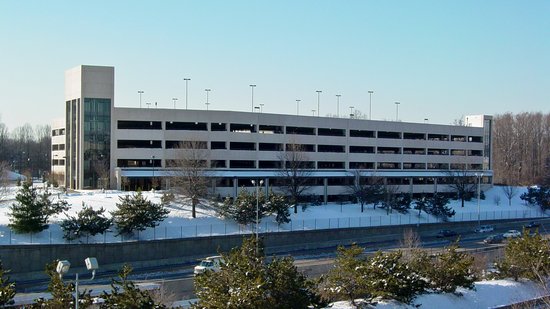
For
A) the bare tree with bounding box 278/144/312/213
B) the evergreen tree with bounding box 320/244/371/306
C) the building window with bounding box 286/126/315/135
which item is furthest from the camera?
the building window with bounding box 286/126/315/135

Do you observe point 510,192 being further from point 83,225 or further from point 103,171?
point 83,225

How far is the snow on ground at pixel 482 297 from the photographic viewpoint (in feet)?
80.6

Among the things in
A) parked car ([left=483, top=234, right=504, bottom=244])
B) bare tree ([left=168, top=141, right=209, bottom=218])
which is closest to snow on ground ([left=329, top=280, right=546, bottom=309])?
parked car ([left=483, top=234, right=504, bottom=244])

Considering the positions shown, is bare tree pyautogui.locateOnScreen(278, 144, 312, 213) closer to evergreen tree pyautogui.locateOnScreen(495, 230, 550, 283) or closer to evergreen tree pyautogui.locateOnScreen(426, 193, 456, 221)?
evergreen tree pyautogui.locateOnScreen(426, 193, 456, 221)

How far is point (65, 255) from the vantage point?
40.1m

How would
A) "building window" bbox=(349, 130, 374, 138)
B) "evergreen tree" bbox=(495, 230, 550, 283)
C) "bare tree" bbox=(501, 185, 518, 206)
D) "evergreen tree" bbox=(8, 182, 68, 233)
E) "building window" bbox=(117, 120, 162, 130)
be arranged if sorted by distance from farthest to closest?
"bare tree" bbox=(501, 185, 518, 206), "building window" bbox=(349, 130, 374, 138), "building window" bbox=(117, 120, 162, 130), "evergreen tree" bbox=(8, 182, 68, 233), "evergreen tree" bbox=(495, 230, 550, 283)

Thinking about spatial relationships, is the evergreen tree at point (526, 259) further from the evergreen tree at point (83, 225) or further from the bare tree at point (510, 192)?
the bare tree at point (510, 192)

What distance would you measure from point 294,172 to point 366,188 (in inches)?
330

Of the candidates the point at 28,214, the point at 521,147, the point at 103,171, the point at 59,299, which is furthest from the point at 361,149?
the point at 59,299

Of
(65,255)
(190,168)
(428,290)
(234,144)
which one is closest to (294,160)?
(234,144)

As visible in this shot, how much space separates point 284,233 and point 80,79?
3269 centimetres

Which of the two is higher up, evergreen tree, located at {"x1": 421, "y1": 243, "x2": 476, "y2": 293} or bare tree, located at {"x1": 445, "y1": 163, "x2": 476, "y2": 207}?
bare tree, located at {"x1": 445, "y1": 163, "x2": 476, "y2": 207}

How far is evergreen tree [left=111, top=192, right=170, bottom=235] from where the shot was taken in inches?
1742

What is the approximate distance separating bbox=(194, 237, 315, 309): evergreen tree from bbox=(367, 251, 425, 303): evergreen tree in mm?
4115
